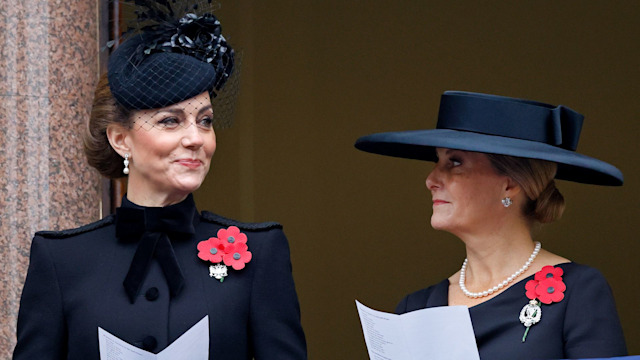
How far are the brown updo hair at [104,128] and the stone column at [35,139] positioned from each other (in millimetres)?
661

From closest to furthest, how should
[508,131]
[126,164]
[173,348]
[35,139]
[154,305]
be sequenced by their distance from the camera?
1. [173,348]
2. [154,305]
3. [126,164]
4. [508,131]
5. [35,139]

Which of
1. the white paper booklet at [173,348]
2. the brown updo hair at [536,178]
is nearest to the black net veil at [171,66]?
the white paper booklet at [173,348]

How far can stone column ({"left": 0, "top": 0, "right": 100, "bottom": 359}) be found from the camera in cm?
341

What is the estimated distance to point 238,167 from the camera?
21.0 ft

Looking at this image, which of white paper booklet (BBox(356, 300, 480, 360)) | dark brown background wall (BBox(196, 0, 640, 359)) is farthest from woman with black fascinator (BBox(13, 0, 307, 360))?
dark brown background wall (BBox(196, 0, 640, 359))

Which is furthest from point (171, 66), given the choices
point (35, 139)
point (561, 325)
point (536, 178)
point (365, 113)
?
point (365, 113)

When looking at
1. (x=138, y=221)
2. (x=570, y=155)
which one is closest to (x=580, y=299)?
(x=570, y=155)

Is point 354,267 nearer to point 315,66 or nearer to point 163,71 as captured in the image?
point 315,66

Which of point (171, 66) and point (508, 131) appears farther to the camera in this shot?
point (508, 131)

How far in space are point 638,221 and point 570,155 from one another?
3.59 meters

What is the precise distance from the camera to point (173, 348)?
2428 millimetres

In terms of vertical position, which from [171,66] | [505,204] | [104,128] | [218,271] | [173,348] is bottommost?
[173,348]

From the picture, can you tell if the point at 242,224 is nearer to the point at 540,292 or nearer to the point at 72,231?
the point at 72,231

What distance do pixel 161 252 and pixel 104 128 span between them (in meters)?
0.39
